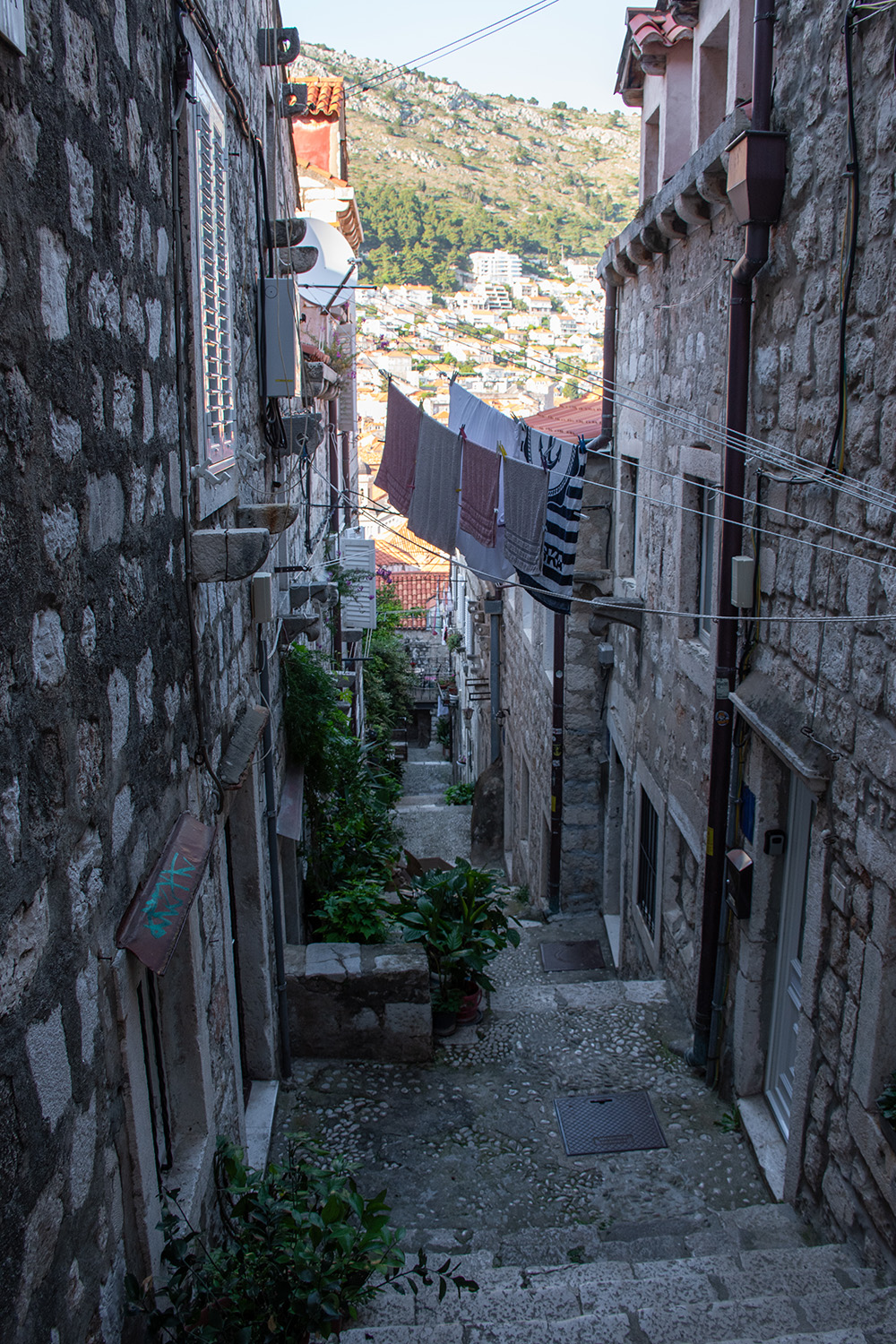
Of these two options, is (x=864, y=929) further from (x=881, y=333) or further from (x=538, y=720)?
(x=538, y=720)

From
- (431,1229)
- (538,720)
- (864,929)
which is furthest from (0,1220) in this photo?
(538,720)

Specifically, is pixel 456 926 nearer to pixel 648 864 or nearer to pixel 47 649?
pixel 648 864

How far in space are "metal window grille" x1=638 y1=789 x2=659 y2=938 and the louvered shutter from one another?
440cm

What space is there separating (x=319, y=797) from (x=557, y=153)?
357 feet

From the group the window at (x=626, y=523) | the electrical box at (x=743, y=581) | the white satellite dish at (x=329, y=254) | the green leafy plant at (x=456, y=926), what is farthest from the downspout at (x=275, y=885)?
the white satellite dish at (x=329, y=254)

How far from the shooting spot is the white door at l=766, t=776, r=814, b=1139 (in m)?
4.60

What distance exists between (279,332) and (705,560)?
9.56ft

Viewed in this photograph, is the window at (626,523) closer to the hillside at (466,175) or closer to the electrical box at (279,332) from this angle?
the electrical box at (279,332)

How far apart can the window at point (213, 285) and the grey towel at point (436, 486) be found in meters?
2.51

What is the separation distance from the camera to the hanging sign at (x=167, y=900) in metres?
2.49

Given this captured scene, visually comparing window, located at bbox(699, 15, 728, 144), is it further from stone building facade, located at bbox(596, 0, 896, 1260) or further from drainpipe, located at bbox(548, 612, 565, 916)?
drainpipe, located at bbox(548, 612, 565, 916)

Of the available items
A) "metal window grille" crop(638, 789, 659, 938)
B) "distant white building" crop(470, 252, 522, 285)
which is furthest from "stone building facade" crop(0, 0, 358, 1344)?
"distant white building" crop(470, 252, 522, 285)

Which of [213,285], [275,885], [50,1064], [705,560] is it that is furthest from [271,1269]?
[705,560]

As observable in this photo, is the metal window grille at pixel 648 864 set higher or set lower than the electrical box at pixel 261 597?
lower
